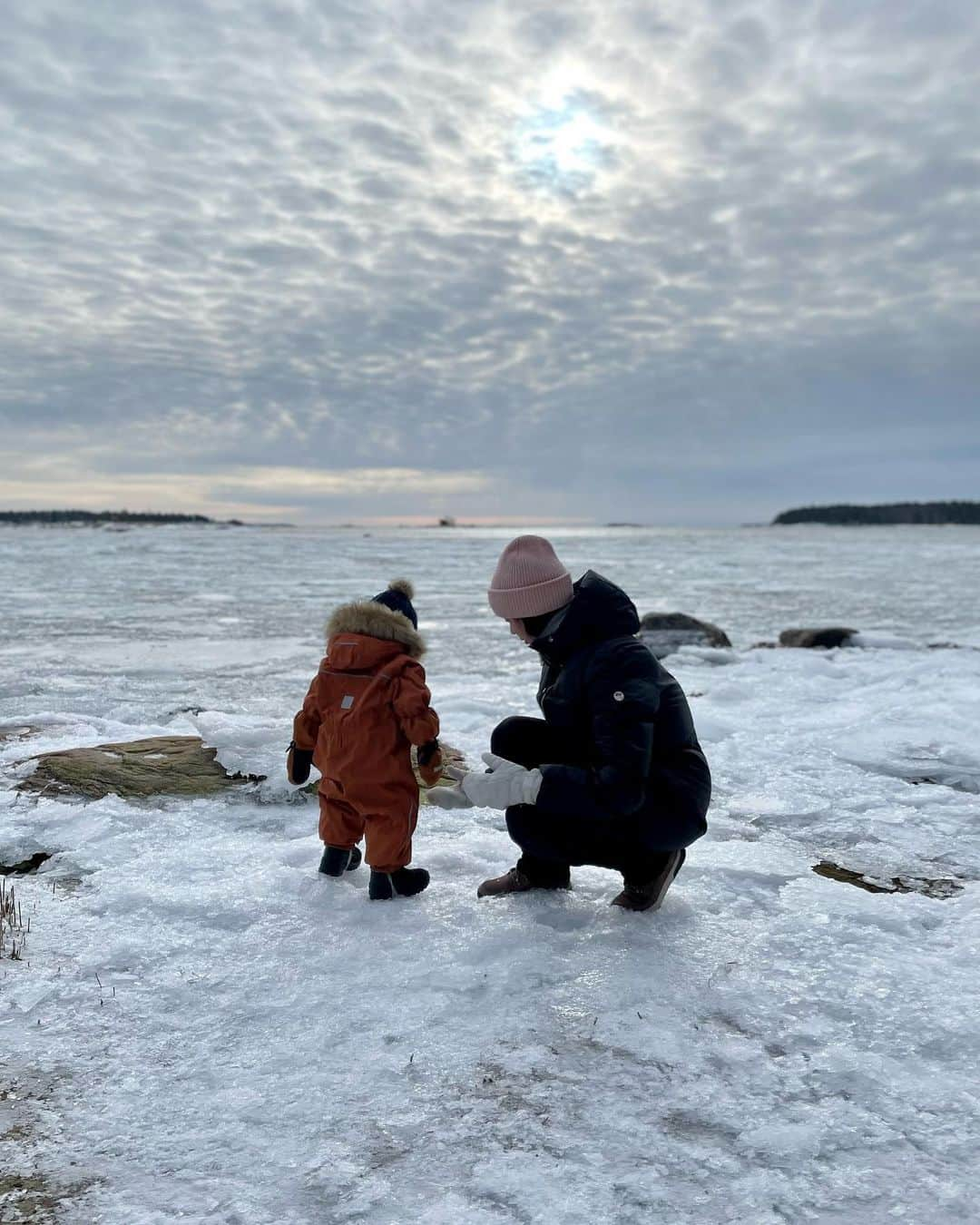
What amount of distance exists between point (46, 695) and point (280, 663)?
286 centimetres

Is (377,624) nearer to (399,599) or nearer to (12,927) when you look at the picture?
(399,599)

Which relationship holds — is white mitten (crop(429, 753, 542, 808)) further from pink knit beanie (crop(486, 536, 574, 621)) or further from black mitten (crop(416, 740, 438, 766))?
pink knit beanie (crop(486, 536, 574, 621))

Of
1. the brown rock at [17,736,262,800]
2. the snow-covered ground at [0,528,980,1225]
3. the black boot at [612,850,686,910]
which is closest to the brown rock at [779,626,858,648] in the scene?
the snow-covered ground at [0,528,980,1225]

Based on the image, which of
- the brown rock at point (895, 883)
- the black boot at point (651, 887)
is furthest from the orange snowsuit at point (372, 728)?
the brown rock at point (895, 883)

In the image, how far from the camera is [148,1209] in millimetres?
2000

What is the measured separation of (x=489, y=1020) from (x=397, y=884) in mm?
1011

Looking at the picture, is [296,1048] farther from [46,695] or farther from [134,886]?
[46,695]

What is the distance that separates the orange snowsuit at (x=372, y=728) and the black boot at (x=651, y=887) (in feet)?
2.99

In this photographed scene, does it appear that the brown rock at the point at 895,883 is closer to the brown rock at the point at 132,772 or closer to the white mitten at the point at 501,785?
the white mitten at the point at 501,785

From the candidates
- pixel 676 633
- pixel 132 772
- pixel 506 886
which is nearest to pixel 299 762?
pixel 506 886

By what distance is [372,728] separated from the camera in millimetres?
3748

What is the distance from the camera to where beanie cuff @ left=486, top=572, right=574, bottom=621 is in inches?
136

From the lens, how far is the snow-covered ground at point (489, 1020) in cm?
213

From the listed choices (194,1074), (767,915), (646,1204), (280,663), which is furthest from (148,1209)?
(280,663)
